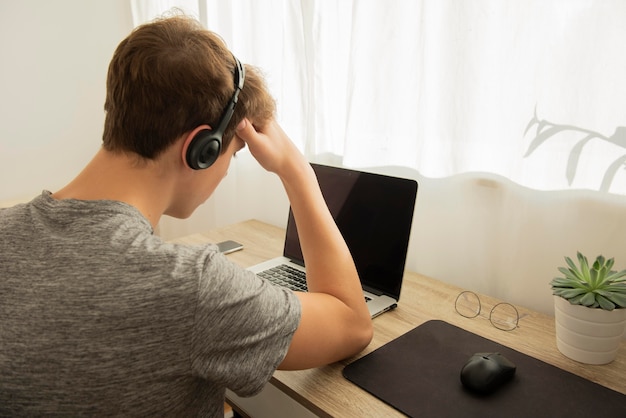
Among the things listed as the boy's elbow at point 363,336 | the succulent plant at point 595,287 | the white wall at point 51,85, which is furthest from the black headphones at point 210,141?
the white wall at point 51,85

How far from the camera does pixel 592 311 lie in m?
0.86

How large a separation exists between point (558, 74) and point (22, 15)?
209 cm

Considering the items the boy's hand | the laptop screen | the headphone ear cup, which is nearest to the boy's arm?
the boy's hand

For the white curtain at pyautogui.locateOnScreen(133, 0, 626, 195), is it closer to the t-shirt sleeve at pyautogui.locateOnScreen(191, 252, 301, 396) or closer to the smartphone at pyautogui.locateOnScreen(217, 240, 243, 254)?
the smartphone at pyautogui.locateOnScreen(217, 240, 243, 254)

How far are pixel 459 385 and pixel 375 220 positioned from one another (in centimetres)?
45

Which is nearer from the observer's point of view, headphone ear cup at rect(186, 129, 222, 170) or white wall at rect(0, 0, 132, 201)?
headphone ear cup at rect(186, 129, 222, 170)

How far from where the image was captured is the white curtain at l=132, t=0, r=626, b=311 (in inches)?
38.5

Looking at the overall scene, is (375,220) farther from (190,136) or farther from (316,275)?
(190,136)

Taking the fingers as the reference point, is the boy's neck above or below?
below

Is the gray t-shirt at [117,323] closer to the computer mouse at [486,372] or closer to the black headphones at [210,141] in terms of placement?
the black headphones at [210,141]

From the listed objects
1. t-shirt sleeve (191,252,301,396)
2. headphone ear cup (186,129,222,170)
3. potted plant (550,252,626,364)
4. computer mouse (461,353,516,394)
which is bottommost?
computer mouse (461,353,516,394)

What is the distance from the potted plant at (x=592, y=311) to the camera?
2.83 feet

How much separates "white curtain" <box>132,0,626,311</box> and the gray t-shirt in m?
0.74

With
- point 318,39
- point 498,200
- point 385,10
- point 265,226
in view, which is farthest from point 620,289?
point 265,226
